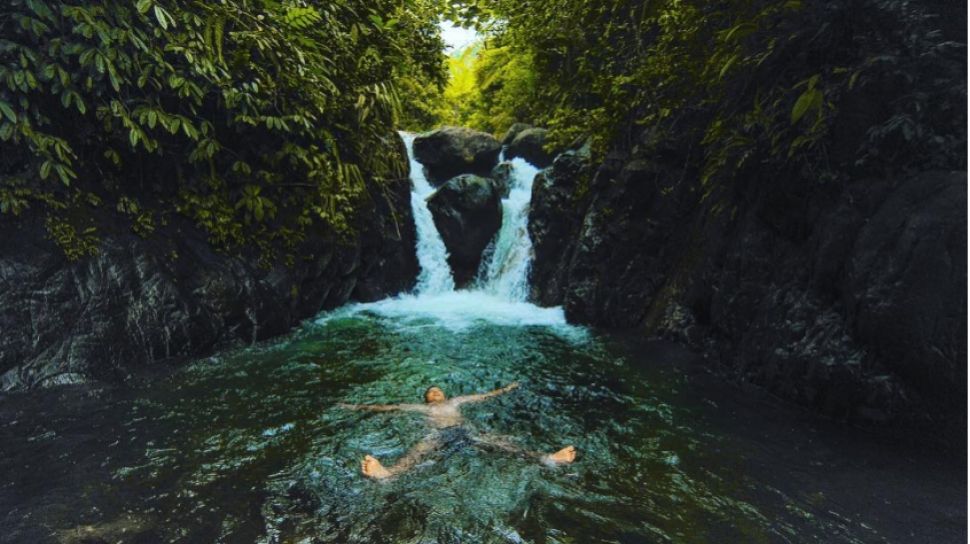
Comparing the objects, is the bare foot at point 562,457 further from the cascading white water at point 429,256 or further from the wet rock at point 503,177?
the wet rock at point 503,177

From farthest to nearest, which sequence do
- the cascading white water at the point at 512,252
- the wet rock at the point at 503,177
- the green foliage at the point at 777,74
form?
the wet rock at the point at 503,177 < the cascading white water at the point at 512,252 < the green foliage at the point at 777,74

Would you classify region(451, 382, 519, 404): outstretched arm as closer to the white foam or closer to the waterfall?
the white foam

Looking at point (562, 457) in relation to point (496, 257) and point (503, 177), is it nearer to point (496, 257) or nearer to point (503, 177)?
point (496, 257)

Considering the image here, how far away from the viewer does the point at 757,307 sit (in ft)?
20.0

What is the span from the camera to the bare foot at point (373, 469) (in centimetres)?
384

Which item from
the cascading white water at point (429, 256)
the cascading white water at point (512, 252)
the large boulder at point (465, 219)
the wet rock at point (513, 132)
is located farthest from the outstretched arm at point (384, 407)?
the wet rock at point (513, 132)

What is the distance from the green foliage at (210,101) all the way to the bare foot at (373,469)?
169 inches

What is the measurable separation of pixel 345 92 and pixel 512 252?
599 cm

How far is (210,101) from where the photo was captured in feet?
22.7

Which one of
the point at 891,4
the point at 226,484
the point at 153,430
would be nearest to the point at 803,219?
the point at 891,4

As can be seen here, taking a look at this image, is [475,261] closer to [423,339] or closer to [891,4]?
[423,339]

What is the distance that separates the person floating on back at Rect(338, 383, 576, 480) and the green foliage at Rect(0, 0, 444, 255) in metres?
4.01

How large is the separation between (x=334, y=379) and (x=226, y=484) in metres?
2.44

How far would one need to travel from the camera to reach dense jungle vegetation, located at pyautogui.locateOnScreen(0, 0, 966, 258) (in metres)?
4.77
